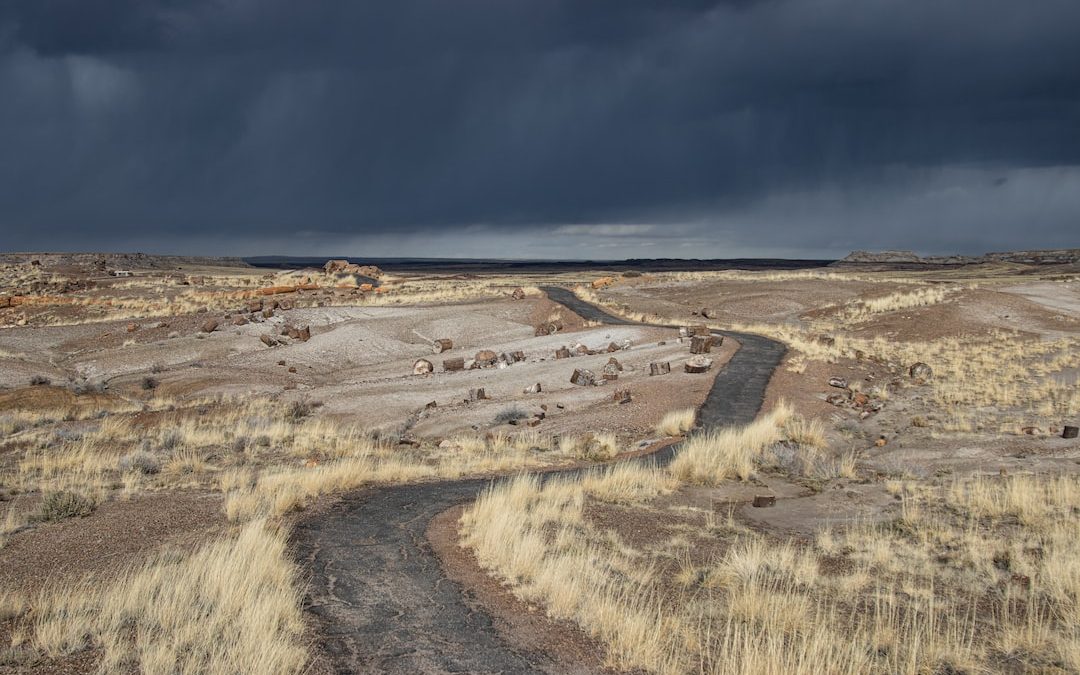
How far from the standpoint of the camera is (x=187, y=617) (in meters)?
6.25

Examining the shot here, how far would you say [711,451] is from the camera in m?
14.9

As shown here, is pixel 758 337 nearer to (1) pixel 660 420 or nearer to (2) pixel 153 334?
(1) pixel 660 420

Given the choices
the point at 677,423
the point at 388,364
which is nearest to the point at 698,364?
the point at 677,423

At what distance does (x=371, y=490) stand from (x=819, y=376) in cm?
1782

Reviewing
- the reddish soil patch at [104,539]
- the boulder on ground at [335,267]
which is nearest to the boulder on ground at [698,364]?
the reddish soil patch at [104,539]

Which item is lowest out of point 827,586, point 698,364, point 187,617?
point 827,586

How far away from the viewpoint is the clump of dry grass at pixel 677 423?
18.1 meters

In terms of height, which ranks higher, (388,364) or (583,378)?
(583,378)

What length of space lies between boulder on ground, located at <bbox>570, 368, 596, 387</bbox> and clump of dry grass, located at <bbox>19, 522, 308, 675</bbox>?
17936 millimetres

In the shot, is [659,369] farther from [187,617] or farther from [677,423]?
[187,617]

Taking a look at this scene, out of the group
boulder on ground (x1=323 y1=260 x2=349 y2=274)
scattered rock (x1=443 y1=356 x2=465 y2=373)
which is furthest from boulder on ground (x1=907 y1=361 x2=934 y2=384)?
boulder on ground (x1=323 y1=260 x2=349 y2=274)

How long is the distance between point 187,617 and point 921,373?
1024 inches

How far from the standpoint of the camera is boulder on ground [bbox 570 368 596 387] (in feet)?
82.4

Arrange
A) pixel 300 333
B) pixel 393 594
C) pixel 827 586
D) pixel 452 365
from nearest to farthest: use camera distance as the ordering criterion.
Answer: pixel 393 594
pixel 827 586
pixel 452 365
pixel 300 333
